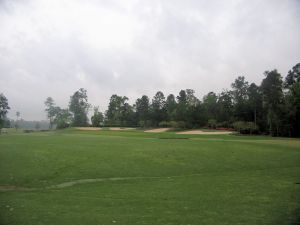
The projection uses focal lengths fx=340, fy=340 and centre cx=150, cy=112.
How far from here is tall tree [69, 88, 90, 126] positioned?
431 ft

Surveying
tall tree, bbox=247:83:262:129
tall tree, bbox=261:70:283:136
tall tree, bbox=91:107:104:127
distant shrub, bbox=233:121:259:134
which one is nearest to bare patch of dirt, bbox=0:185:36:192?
tall tree, bbox=261:70:283:136

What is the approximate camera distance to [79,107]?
136m

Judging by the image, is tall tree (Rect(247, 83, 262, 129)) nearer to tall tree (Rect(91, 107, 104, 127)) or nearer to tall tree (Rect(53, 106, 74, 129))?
tall tree (Rect(91, 107, 104, 127))

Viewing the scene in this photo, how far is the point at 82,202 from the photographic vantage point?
12.7 m

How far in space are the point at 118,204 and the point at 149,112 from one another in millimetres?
104292

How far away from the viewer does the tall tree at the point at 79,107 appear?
5167 inches

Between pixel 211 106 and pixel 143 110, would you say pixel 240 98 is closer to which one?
pixel 211 106

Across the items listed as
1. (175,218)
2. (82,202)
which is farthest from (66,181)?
(175,218)

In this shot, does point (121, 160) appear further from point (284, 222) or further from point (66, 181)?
point (284, 222)

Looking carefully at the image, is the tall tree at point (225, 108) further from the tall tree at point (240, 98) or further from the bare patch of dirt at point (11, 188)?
the bare patch of dirt at point (11, 188)

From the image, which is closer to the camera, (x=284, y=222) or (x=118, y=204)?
(x=284, y=222)

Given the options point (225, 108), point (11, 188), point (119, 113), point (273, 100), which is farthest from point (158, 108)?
point (11, 188)

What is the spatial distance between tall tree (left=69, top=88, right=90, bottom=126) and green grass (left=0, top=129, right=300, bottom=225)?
10460 centimetres

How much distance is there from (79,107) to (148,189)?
405ft
